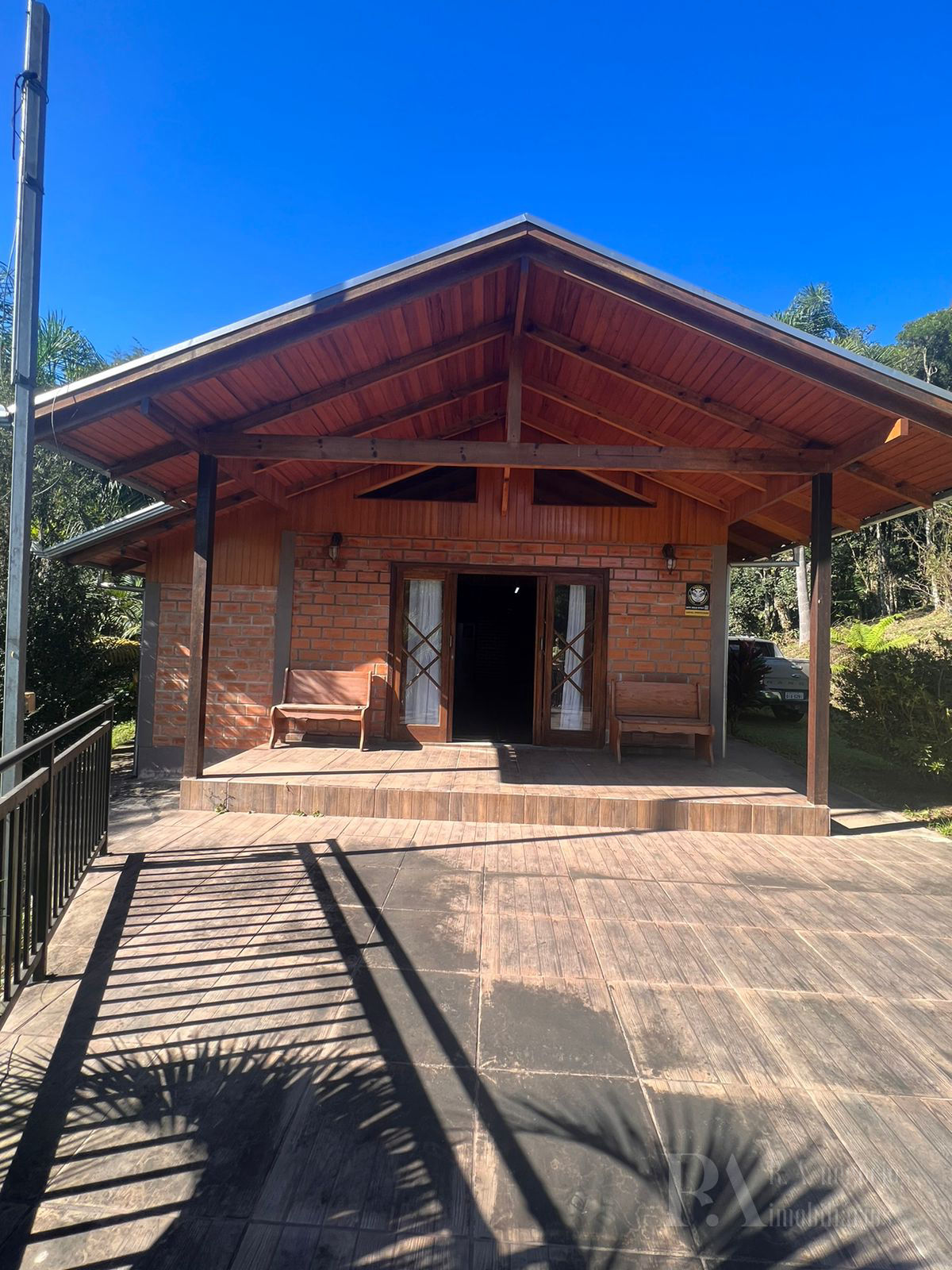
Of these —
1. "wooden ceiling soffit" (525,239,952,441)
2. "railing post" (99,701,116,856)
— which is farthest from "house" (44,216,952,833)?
"railing post" (99,701,116,856)

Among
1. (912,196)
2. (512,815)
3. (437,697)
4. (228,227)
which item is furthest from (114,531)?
(912,196)

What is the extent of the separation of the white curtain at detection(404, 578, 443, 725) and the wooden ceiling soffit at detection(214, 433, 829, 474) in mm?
2651

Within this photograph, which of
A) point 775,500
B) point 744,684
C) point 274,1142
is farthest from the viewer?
point 744,684

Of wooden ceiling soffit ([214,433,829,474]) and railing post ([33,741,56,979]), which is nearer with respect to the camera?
railing post ([33,741,56,979])

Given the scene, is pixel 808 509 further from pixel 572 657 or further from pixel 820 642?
pixel 572 657

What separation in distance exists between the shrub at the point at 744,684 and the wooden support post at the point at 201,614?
9183 millimetres

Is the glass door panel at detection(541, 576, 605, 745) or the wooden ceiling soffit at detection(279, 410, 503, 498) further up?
the wooden ceiling soffit at detection(279, 410, 503, 498)

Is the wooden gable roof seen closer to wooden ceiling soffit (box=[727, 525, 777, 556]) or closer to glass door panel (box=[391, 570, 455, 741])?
wooden ceiling soffit (box=[727, 525, 777, 556])

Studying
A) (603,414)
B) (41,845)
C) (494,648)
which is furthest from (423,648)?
(494,648)

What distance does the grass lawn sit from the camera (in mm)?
6445

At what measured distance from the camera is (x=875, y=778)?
7961mm

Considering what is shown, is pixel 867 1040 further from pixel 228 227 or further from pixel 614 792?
pixel 228 227

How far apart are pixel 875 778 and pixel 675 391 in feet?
17.9

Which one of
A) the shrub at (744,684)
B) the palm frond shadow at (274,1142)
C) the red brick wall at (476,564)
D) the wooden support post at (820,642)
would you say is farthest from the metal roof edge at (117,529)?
the shrub at (744,684)
